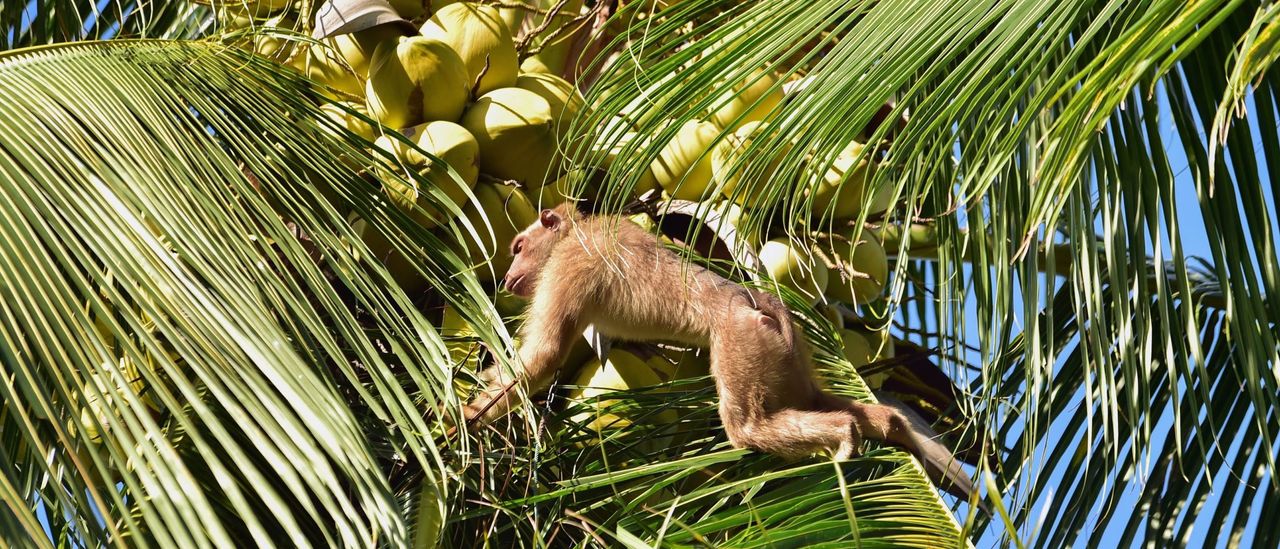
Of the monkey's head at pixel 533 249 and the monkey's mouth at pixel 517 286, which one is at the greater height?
the monkey's head at pixel 533 249

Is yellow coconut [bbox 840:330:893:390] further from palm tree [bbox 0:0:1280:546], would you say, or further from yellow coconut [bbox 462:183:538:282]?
yellow coconut [bbox 462:183:538:282]

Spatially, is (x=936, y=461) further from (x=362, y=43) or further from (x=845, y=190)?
(x=362, y=43)

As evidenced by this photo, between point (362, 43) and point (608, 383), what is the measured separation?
98cm

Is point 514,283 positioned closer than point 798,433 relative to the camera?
No

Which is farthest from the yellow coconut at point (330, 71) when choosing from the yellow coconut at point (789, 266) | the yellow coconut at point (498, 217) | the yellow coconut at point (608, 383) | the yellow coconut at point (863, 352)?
the yellow coconut at point (863, 352)

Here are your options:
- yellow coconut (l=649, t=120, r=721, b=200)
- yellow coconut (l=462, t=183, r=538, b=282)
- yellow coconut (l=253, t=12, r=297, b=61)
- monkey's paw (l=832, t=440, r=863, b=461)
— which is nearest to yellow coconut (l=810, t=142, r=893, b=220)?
yellow coconut (l=649, t=120, r=721, b=200)

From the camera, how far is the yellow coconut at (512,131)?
2.95m

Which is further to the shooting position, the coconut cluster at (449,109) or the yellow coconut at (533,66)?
the yellow coconut at (533,66)

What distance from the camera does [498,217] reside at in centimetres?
307

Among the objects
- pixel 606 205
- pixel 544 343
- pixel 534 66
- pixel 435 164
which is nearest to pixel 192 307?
pixel 606 205

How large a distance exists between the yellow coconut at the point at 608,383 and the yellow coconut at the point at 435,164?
0.46 meters

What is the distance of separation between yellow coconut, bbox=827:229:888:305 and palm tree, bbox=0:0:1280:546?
0.11 m

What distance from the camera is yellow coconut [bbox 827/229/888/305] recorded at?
3.08m

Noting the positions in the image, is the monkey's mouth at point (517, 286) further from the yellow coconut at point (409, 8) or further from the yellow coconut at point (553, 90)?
the yellow coconut at point (409, 8)
